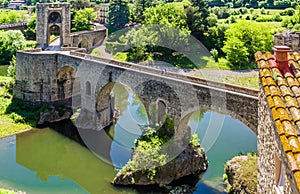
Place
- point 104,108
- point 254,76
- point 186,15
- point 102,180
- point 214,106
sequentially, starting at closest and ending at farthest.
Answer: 1. point 214,106
2. point 102,180
3. point 104,108
4. point 254,76
5. point 186,15

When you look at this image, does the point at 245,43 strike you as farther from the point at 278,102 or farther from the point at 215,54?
the point at 278,102

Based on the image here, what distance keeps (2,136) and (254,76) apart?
31444 mm

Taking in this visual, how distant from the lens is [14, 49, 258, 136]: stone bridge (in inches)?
693

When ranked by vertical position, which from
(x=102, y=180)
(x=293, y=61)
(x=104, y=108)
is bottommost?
(x=102, y=180)

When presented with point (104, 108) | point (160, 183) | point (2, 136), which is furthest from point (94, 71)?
point (160, 183)

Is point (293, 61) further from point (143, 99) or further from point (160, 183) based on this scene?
point (143, 99)

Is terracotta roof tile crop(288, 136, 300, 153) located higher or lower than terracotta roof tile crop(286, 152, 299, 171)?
higher

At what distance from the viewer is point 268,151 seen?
6.87 m

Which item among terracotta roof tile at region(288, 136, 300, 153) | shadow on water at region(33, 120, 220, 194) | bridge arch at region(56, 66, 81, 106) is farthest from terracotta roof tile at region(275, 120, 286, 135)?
bridge arch at region(56, 66, 81, 106)

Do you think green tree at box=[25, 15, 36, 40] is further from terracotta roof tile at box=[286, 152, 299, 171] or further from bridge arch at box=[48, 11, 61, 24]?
terracotta roof tile at box=[286, 152, 299, 171]

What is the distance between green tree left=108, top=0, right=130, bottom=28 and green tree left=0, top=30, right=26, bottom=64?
21827mm

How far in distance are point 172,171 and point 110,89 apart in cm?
1078

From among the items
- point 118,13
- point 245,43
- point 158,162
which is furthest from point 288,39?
point 118,13

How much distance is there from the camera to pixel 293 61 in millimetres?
7164
